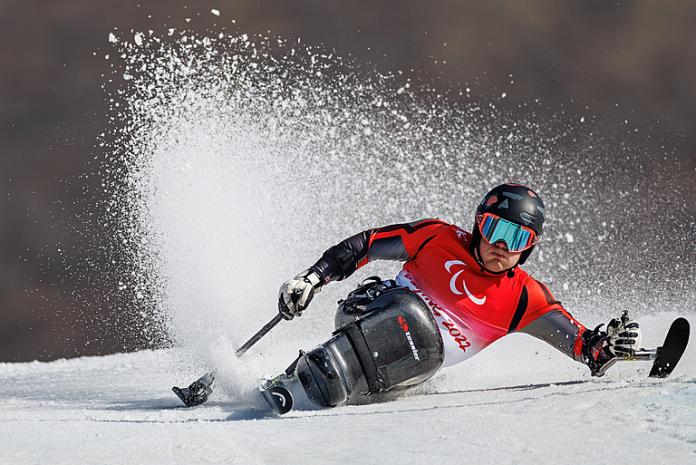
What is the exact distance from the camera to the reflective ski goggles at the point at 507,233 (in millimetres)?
4633

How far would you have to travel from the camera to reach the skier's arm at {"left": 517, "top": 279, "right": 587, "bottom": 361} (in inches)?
189

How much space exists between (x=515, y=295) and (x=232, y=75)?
5.14m

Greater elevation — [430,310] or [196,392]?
[430,310]

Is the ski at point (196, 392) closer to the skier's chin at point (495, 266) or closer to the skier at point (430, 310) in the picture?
the skier at point (430, 310)

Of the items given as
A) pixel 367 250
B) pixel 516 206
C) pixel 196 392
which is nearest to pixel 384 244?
pixel 367 250

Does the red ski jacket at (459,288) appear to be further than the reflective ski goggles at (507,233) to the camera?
Yes

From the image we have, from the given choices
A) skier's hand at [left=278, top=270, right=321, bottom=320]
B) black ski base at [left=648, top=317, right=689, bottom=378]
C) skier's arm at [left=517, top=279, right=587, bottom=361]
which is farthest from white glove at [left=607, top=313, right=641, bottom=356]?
skier's hand at [left=278, top=270, right=321, bottom=320]

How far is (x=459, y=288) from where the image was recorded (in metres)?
4.77

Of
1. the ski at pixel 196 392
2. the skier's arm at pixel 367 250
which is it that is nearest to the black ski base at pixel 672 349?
the skier's arm at pixel 367 250

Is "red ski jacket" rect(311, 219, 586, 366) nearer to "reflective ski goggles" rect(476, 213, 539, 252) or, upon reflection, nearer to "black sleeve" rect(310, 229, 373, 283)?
"black sleeve" rect(310, 229, 373, 283)

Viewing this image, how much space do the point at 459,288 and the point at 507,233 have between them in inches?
16.3

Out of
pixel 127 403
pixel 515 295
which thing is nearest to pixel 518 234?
pixel 515 295

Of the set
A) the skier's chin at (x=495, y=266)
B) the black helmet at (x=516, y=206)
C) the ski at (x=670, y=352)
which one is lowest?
the ski at (x=670, y=352)

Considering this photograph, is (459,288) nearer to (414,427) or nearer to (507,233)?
(507,233)
